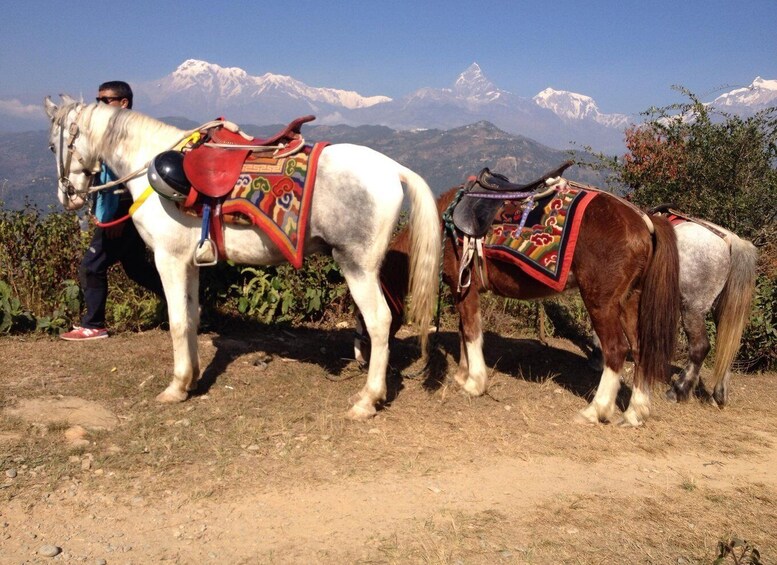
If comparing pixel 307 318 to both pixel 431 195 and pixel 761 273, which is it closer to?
pixel 431 195

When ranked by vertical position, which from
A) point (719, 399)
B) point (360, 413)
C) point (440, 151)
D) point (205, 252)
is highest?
point (205, 252)

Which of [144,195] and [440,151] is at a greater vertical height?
[144,195]

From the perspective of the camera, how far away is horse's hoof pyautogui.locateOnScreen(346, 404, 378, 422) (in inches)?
179

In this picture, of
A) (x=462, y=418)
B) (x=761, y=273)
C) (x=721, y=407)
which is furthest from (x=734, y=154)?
(x=462, y=418)

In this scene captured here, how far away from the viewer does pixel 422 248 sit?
451 cm

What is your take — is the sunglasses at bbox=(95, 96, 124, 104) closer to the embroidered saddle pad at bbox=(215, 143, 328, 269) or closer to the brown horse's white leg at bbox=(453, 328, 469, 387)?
the embroidered saddle pad at bbox=(215, 143, 328, 269)

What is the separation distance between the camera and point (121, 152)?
4.66 m

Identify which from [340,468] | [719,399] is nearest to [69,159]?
[340,468]

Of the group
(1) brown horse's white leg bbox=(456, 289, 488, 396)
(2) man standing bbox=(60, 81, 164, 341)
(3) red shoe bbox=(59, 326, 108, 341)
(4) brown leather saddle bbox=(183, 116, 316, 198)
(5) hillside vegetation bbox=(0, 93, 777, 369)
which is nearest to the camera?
(4) brown leather saddle bbox=(183, 116, 316, 198)

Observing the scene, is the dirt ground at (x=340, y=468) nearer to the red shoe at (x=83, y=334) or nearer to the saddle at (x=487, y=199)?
the red shoe at (x=83, y=334)

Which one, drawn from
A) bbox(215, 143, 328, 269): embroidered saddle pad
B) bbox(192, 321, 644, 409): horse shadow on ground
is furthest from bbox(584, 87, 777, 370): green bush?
bbox(215, 143, 328, 269): embroidered saddle pad

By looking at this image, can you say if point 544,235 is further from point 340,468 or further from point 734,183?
point 734,183

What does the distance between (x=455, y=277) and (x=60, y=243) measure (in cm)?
429

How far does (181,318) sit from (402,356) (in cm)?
241
